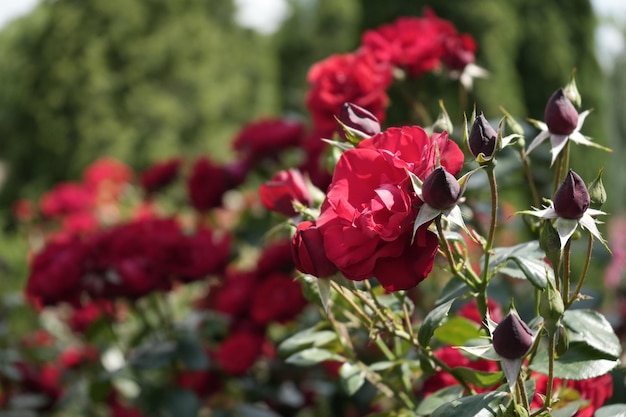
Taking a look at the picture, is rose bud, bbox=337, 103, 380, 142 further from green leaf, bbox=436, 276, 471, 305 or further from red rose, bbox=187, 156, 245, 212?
red rose, bbox=187, 156, 245, 212

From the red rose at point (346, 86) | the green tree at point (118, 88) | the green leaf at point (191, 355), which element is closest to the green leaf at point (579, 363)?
the red rose at point (346, 86)

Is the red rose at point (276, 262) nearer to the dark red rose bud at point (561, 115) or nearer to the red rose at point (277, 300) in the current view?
the red rose at point (277, 300)

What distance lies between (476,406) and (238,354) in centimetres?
86

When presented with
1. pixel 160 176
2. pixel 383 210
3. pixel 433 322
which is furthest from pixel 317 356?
pixel 160 176

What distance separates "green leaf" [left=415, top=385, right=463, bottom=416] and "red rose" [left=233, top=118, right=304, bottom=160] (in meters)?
1.02

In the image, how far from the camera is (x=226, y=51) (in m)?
9.66

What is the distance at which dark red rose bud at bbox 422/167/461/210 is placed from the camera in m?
0.56

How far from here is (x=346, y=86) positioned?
1.15m

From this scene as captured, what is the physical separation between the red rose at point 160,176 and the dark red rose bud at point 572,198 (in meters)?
1.48

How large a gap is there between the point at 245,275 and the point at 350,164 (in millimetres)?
963

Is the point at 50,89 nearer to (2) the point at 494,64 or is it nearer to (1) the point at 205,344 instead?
(2) the point at 494,64

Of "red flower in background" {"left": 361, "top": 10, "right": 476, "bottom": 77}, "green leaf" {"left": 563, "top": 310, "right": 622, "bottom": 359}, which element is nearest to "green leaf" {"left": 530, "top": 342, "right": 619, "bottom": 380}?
"green leaf" {"left": 563, "top": 310, "right": 622, "bottom": 359}

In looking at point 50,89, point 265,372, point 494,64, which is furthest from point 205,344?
point 50,89

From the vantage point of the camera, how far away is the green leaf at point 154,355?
1.38m
